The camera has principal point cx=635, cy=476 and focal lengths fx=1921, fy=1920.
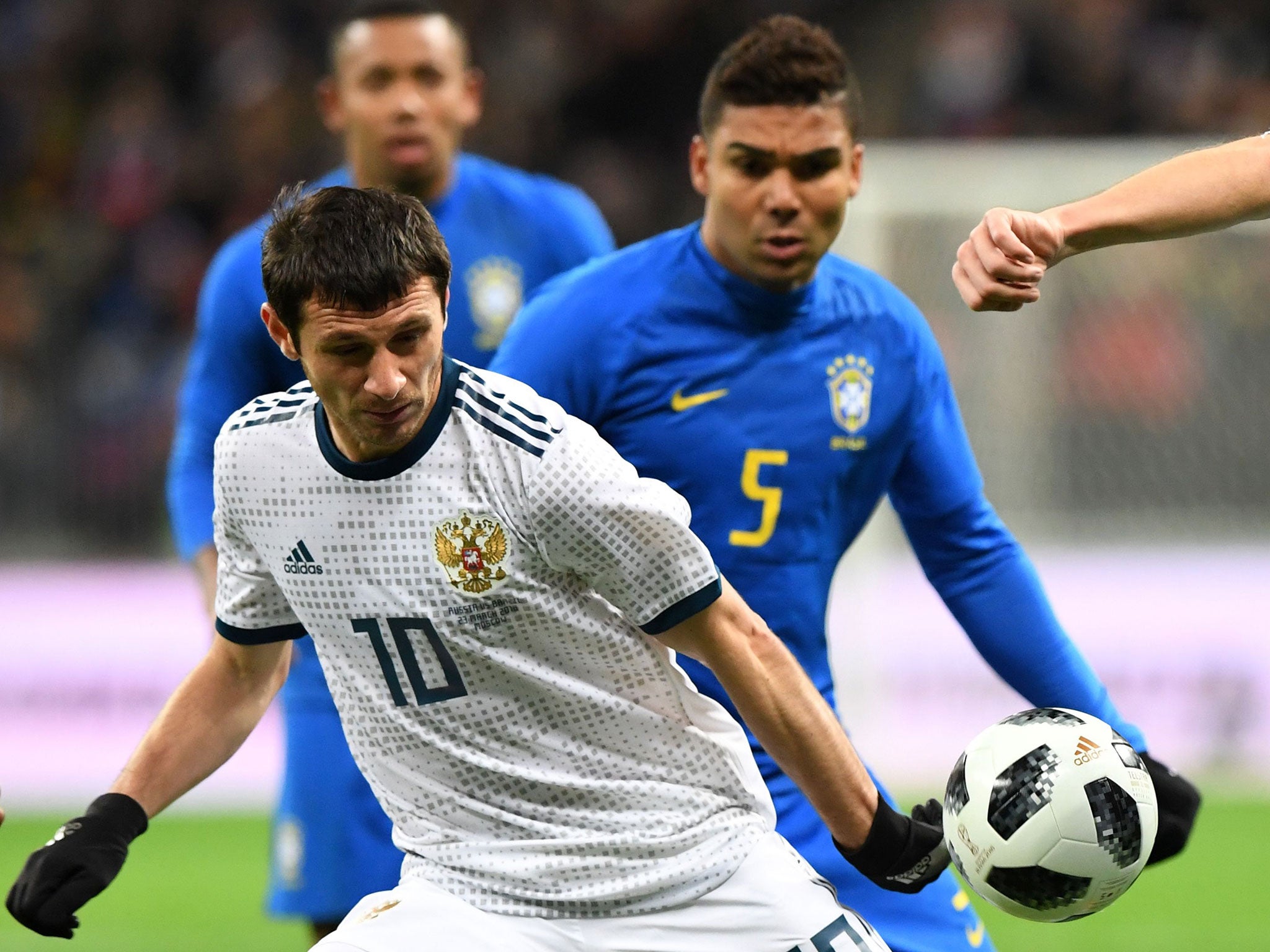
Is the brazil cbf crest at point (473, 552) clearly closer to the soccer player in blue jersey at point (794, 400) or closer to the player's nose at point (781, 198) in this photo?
the soccer player in blue jersey at point (794, 400)

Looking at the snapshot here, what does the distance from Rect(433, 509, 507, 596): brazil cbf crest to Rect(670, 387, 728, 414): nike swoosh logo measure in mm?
991

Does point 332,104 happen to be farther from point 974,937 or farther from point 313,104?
point 313,104

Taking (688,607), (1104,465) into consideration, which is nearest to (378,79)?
(688,607)

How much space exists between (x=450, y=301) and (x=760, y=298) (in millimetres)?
1265

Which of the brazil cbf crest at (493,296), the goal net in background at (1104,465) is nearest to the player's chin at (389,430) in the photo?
the brazil cbf crest at (493,296)

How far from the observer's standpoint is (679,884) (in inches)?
127

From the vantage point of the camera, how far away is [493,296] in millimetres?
5223

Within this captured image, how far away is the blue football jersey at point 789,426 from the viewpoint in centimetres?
403

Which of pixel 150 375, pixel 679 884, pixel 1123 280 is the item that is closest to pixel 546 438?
pixel 679 884

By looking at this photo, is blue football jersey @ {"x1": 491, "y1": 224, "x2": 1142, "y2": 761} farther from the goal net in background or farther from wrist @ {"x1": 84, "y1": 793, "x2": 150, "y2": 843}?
the goal net in background

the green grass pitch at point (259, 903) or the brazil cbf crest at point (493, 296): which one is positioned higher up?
→ the brazil cbf crest at point (493, 296)

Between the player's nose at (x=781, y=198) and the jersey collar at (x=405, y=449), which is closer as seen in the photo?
the jersey collar at (x=405, y=449)

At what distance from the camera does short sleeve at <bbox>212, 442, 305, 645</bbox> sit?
3.37 meters

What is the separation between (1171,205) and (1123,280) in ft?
26.3
